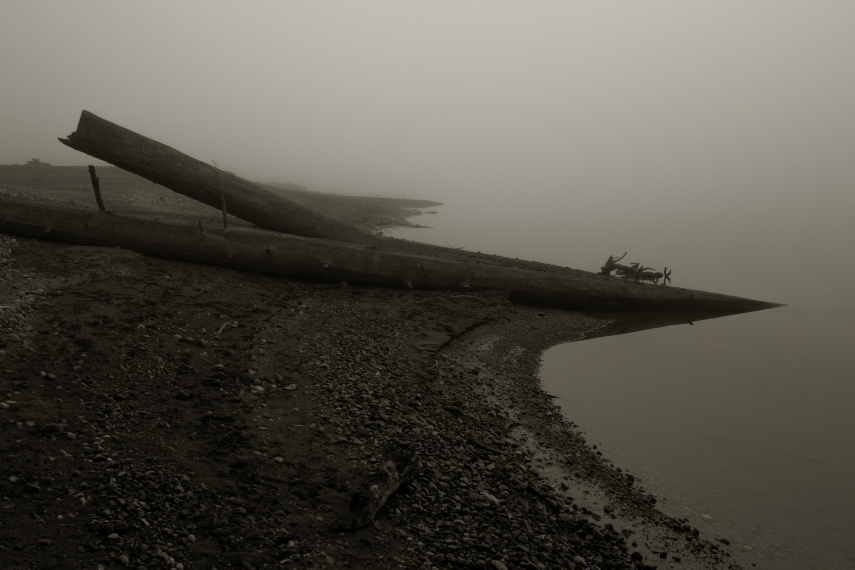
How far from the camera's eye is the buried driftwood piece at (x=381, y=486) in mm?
5230

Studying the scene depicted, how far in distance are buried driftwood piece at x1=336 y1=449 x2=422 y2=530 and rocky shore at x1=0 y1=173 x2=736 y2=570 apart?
93 mm

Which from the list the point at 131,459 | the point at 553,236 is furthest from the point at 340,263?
the point at 553,236

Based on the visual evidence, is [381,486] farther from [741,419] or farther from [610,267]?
[610,267]

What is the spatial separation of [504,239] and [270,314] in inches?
1086

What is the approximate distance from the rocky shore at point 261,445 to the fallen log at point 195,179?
285 cm

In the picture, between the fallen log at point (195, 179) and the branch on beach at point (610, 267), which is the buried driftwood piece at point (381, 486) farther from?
the branch on beach at point (610, 267)

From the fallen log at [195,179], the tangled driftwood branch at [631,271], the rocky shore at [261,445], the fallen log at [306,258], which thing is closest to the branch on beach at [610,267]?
the tangled driftwood branch at [631,271]

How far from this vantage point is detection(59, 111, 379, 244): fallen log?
12637mm

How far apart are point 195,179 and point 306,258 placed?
142 inches

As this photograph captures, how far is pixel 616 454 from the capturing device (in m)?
8.22

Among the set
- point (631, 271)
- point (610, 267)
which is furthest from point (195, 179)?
point (631, 271)

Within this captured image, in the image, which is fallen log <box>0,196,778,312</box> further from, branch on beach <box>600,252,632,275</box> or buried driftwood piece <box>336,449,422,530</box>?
buried driftwood piece <box>336,449,422,530</box>

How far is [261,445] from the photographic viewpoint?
20.8 ft

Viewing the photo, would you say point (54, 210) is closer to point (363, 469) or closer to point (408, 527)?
point (363, 469)
